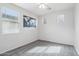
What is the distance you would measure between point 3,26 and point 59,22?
3818 millimetres

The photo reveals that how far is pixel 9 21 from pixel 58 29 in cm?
345

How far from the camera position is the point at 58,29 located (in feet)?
19.8

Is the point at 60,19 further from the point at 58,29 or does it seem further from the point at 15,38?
the point at 15,38

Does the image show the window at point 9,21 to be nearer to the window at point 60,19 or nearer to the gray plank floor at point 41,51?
the gray plank floor at point 41,51

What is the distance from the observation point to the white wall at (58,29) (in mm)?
5336

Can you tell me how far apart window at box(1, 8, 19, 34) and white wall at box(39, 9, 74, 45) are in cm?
288

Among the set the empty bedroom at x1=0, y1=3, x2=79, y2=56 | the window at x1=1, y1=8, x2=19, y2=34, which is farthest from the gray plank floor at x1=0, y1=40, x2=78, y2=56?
the window at x1=1, y1=8, x2=19, y2=34

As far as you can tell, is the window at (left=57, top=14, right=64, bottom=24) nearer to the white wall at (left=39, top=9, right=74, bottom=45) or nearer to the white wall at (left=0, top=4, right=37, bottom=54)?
the white wall at (left=39, top=9, right=74, bottom=45)

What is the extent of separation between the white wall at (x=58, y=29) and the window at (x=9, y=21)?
2.88m

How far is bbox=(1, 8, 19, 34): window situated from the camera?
3.64 metres

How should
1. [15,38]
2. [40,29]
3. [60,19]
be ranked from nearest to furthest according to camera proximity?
[15,38] < [60,19] < [40,29]

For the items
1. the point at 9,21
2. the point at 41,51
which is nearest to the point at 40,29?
the point at 41,51

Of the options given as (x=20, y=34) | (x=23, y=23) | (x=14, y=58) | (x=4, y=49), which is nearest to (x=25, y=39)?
(x=20, y=34)

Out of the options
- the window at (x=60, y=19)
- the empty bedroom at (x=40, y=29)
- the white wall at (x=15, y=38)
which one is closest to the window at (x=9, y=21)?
the empty bedroom at (x=40, y=29)
